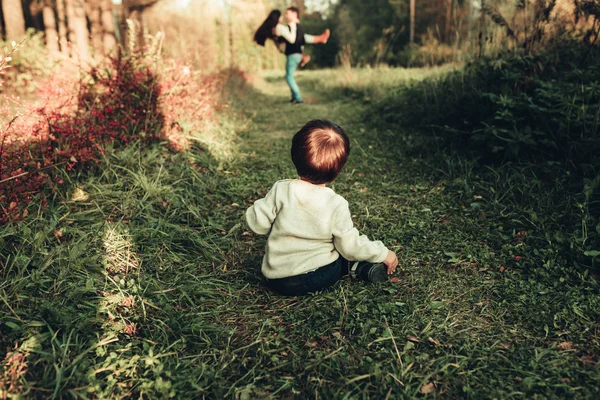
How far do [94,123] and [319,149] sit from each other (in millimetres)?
2637

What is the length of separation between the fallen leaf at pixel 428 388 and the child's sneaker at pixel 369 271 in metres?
0.79

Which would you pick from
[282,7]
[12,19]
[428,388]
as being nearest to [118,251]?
[428,388]

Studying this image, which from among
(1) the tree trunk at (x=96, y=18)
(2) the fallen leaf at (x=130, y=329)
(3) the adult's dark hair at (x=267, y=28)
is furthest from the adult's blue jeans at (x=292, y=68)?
(2) the fallen leaf at (x=130, y=329)

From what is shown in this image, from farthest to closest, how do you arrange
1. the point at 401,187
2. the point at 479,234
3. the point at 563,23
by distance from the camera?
1. the point at 563,23
2. the point at 401,187
3. the point at 479,234

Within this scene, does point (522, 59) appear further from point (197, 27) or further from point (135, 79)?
point (197, 27)

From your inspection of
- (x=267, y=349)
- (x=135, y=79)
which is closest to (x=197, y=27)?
(x=135, y=79)

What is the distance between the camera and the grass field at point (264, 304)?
1.72 meters

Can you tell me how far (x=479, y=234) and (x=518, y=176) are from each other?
2.88 ft

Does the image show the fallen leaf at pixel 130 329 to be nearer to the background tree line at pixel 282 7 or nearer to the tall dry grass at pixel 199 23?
the background tree line at pixel 282 7

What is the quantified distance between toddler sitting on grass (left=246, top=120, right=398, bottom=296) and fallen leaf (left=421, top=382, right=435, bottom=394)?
779 millimetres

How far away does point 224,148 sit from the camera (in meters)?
4.75

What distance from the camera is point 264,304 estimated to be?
2350 mm

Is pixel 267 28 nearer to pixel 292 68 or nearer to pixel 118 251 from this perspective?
pixel 292 68

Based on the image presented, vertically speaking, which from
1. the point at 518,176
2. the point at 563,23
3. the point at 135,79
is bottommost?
the point at 518,176
